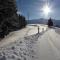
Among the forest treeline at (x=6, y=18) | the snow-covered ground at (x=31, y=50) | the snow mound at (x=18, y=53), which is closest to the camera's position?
the snow mound at (x=18, y=53)

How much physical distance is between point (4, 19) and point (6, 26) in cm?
132

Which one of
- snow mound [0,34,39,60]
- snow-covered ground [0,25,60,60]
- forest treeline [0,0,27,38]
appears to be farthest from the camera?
forest treeline [0,0,27,38]

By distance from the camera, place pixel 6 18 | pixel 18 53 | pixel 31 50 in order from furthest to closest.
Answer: pixel 6 18, pixel 31 50, pixel 18 53

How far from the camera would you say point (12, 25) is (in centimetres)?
2602

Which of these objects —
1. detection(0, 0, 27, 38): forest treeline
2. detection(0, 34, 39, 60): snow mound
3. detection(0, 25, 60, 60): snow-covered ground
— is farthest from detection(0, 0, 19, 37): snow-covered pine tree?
detection(0, 34, 39, 60): snow mound

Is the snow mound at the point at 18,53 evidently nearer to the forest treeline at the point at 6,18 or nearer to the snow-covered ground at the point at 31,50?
the snow-covered ground at the point at 31,50

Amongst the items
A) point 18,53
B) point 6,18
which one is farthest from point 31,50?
point 6,18

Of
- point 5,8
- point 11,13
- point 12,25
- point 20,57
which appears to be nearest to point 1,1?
point 5,8

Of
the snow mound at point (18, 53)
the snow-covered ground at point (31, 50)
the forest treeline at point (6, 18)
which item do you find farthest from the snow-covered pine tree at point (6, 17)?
the snow mound at point (18, 53)

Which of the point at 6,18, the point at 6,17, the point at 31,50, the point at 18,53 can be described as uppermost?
the point at 6,17

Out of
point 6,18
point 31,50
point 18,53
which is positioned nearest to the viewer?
point 18,53

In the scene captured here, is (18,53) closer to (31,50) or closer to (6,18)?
(31,50)

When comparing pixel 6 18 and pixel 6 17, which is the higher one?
pixel 6 17

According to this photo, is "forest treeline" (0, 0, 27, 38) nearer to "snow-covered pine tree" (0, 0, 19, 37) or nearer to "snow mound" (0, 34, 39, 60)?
"snow-covered pine tree" (0, 0, 19, 37)
